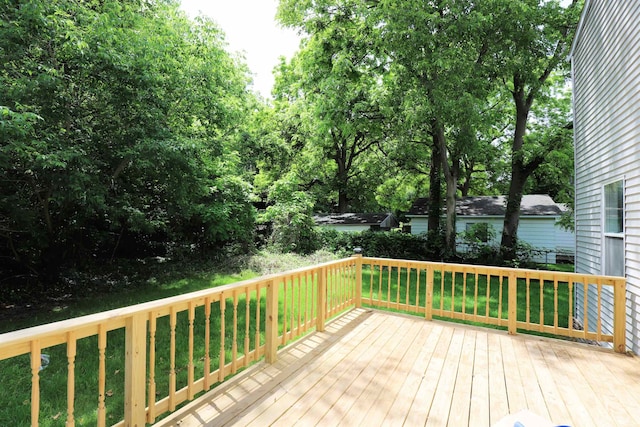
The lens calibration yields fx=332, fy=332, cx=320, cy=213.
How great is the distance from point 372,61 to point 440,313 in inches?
331

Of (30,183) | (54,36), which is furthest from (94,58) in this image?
(30,183)

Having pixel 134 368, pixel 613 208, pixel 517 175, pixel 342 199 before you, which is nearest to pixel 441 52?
pixel 613 208

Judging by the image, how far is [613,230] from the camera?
4324 millimetres

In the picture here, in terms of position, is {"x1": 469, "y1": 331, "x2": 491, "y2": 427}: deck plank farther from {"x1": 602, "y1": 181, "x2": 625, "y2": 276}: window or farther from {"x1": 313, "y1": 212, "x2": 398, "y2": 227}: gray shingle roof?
{"x1": 313, "y1": 212, "x2": 398, "y2": 227}: gray shingle roof

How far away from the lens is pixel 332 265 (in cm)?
445

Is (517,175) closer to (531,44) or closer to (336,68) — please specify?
(531,44)

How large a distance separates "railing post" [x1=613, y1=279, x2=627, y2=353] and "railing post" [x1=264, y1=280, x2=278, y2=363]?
3.75 metres

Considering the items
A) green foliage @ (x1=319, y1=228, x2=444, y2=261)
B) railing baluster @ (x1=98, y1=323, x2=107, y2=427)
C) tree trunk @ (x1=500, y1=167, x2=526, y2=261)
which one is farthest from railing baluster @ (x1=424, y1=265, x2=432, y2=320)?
tree trunk @ (x1=500, y1=167, x2=526, y2=261)

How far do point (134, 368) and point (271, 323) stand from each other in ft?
4.73

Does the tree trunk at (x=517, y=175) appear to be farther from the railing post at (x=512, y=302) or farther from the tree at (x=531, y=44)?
the railing post at (x=512, y=302)

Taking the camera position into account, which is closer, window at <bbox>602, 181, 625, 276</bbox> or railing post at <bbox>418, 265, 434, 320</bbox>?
window at <bbox>602, 181, 625, 276</bbox>

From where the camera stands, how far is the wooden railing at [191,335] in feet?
5.98

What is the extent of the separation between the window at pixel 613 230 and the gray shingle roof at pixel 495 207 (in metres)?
11.5

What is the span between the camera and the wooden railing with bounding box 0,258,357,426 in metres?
1.71
